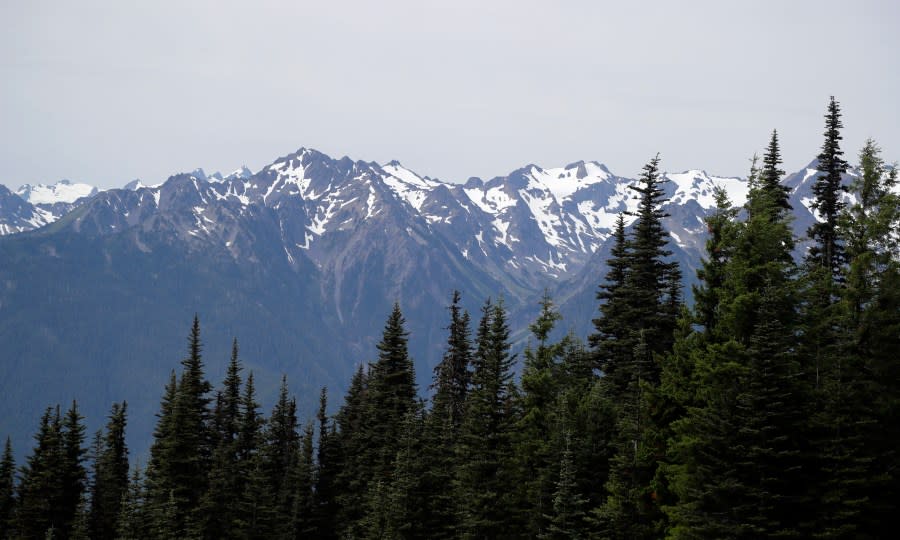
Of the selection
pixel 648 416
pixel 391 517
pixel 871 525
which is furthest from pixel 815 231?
pixel 391 517

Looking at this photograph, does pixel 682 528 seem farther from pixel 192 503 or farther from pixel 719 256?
pixel 192 503

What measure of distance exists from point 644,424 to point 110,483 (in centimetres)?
5507

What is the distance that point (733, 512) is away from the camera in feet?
105

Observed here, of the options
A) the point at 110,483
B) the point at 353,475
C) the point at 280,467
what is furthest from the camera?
the point at 110,483

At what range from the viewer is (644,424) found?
126ft

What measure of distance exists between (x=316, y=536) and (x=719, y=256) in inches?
1822

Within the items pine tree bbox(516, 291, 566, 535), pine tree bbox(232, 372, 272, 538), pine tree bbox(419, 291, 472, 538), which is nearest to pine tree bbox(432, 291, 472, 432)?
pine tree bbox(419, 291, 472, 538)

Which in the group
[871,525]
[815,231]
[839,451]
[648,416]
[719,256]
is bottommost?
[871,525]

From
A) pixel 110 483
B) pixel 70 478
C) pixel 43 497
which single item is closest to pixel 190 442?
pixel 110 483

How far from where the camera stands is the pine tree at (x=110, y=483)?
73688 millimetres

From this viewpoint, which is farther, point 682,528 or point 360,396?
point 360,396

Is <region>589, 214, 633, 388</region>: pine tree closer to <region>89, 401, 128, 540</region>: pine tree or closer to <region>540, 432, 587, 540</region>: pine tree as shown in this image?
<region>540, 432, 587, 540</region>: pine tree

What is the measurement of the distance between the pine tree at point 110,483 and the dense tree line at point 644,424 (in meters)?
0.81

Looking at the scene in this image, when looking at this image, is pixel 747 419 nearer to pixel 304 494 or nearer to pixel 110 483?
pixel 304 494
